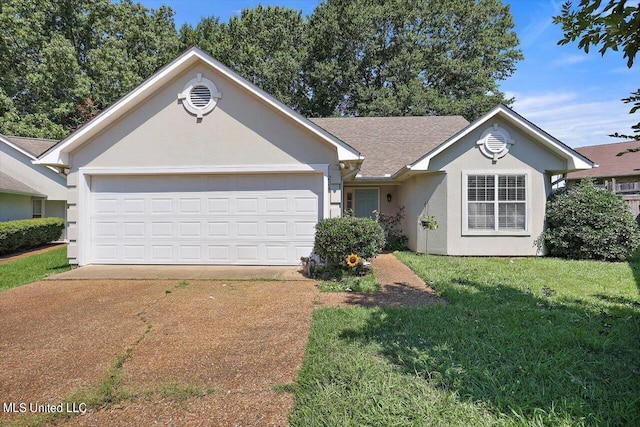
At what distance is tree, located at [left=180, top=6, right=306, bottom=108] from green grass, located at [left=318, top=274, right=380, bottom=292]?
64.8 feet

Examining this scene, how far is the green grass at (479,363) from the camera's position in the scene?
8.49 feet

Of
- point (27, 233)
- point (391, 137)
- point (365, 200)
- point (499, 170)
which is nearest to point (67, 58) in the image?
point (27, 233)

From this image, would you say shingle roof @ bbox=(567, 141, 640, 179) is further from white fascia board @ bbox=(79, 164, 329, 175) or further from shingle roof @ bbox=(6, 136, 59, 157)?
shingle roof @ bbox=(6, 136, 59, 157)

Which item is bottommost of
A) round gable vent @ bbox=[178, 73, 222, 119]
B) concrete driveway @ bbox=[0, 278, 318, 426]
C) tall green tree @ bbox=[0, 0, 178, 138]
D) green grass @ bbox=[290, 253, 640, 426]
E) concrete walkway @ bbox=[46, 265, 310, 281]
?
concrete driveway @ bbox=[0, 278, 318, 426]

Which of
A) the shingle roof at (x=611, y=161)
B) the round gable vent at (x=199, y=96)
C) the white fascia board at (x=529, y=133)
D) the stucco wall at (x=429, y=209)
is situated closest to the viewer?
the round gable vent at (x=199, y=96)

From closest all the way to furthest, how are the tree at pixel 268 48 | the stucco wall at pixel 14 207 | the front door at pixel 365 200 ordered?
1. the front door at pixel 365 200
2. the stucco wall at pixel 14 207
3. the tree at pixel 268 48

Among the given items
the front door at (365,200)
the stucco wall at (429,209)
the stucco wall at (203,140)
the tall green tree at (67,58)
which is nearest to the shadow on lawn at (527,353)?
the stucco wall at (203,140)

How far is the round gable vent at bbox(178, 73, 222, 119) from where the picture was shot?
8609 mm

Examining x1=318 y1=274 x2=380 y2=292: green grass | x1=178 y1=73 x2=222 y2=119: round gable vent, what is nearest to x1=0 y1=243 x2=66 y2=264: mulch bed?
x1=178 y1=73 x2=222 y2=119: round gable vent

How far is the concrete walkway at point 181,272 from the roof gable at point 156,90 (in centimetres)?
294

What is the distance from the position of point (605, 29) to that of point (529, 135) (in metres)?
9.39

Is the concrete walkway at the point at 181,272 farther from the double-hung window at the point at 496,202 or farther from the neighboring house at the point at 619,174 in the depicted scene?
the neighboring house at the point at 619,174

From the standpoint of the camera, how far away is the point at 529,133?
1009 cm

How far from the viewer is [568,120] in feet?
41.9
